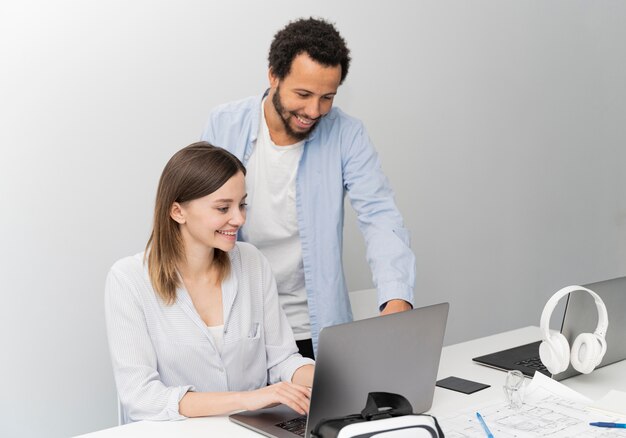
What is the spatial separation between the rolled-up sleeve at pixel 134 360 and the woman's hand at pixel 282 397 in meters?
0.16

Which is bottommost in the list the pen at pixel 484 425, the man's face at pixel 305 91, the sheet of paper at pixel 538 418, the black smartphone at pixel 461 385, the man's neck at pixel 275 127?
the black smartphone at pixel 461 385

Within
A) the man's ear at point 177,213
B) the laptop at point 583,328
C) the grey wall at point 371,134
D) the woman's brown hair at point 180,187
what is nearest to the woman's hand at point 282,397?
the woman's brown hair at point 180,187

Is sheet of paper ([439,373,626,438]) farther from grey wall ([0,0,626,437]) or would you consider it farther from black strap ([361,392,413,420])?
grey wall ([0,0,626,437])

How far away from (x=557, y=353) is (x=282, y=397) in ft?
2.12

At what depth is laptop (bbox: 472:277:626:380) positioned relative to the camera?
1706 millimetres

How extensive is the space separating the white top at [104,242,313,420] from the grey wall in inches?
29.4

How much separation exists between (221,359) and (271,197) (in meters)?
0.58

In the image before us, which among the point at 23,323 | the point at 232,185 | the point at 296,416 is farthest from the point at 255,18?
the point at 296,416

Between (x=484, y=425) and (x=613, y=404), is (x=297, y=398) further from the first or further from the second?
(x=613, y=404)

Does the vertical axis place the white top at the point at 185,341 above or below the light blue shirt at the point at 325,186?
below

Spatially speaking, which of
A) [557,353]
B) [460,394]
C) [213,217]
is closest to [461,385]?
[460,394]

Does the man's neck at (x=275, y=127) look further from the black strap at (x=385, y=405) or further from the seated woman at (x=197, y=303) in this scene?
the black strap at (x=385, y=405)

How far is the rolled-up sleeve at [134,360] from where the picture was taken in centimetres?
154

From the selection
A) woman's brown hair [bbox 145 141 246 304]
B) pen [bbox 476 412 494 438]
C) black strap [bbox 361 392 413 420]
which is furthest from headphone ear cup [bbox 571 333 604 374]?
woman's brown hair [bbox 145 141 246 304]
